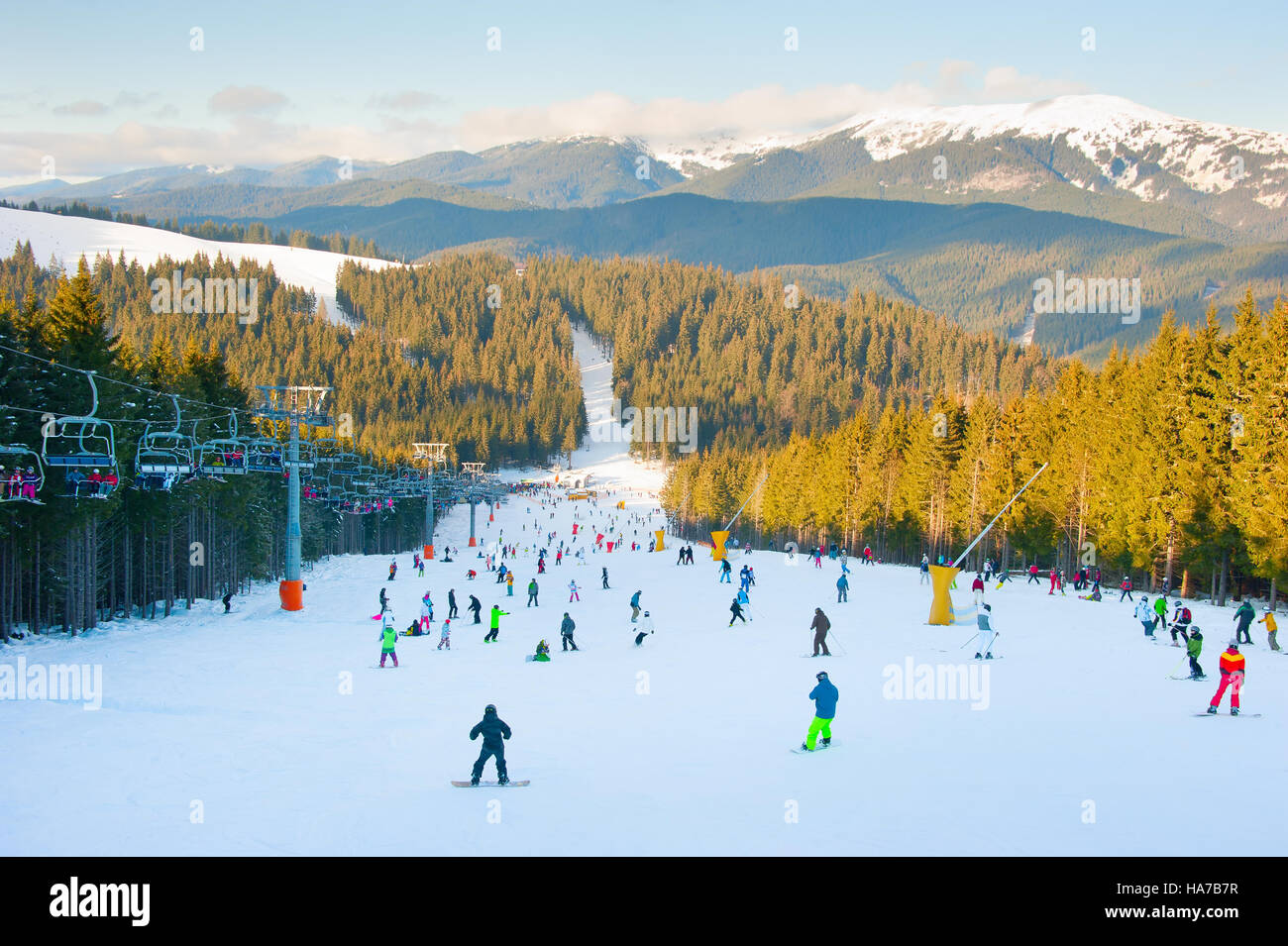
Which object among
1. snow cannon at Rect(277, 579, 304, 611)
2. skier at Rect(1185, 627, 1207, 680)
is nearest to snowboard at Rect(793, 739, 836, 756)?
skier at Rect(1185, 627, 1207, 680)

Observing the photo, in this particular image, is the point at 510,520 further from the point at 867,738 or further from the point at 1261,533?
the point at 867,738

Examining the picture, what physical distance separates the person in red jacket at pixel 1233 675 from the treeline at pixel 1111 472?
18734mm

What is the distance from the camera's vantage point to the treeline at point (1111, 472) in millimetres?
33719

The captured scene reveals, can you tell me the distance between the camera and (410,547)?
110125 mm

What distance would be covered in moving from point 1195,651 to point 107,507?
3126cm

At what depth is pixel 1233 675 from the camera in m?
16.0

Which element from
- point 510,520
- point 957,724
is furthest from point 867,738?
point 510,520

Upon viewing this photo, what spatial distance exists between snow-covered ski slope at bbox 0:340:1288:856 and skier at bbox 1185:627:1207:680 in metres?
0.28

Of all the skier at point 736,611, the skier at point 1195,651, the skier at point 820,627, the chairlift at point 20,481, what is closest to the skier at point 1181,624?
the skier at point 1195,651

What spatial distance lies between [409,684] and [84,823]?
11.4m

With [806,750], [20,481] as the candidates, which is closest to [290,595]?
[20,481]

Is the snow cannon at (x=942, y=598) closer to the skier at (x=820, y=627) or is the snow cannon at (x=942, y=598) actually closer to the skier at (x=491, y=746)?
the skier at (x=820, y=627)

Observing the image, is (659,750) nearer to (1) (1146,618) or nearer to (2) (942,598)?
(2) (942,598)

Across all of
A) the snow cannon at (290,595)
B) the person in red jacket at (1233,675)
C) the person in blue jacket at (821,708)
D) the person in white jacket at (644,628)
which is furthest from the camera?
the snow cannon at (290,595)
